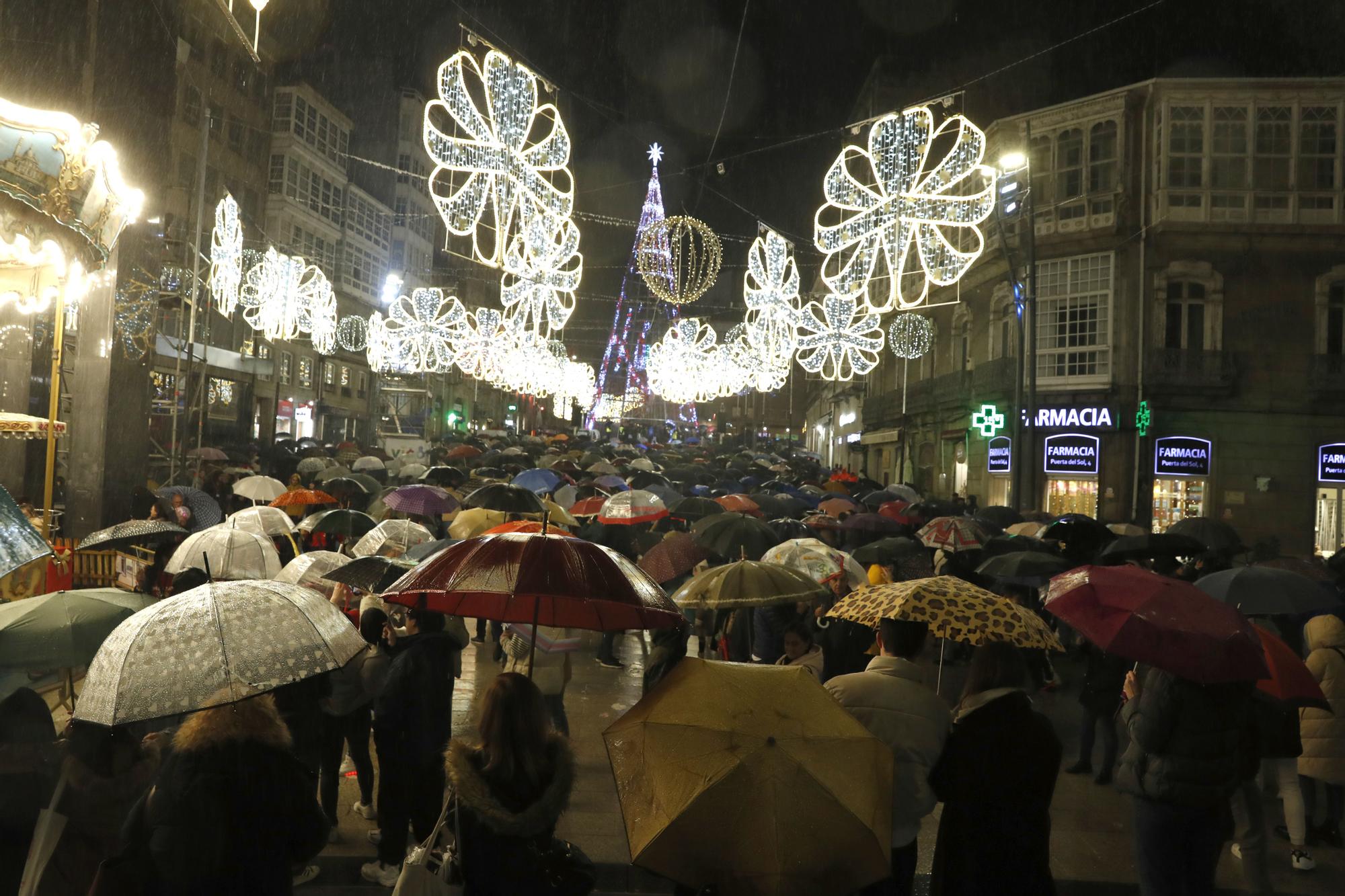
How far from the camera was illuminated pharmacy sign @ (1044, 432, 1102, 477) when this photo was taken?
90.5 feet

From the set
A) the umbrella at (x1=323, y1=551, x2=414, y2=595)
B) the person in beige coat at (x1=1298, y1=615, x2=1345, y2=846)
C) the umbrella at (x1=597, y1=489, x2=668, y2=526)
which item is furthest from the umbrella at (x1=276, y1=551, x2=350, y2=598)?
the person in beige coat at (x1=1298, y1=615, x2=1345, y2=846)

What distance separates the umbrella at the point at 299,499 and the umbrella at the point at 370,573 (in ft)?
21.8

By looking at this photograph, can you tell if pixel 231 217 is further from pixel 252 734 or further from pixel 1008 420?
pixel 1008 420

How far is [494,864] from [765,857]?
3.23ft

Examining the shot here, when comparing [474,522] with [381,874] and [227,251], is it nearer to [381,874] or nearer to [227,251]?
[381,874]

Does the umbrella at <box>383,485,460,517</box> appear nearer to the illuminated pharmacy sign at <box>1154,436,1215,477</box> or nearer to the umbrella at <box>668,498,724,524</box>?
the umbrella at <box>668,498,724,524</box>

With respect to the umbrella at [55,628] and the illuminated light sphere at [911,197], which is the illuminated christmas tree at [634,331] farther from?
the umbrella at [55,628]

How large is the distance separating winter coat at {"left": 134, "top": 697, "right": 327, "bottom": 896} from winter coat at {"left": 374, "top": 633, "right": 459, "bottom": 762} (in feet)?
6.20

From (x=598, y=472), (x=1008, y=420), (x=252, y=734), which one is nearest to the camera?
(x=252, y=734)

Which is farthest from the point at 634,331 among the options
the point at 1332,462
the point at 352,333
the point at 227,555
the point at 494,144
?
the point at 227,555

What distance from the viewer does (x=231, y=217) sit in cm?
1900

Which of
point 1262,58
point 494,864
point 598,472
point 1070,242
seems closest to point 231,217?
point 598,472

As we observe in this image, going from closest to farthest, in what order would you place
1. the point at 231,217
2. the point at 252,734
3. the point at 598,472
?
the point at 252,734, the point at 231,217, the point at 598,472

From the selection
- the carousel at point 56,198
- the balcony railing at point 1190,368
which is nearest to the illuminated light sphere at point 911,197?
the carousel at point 56,198
